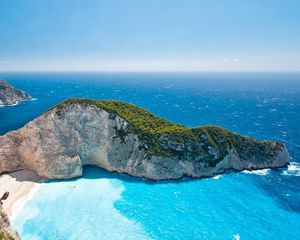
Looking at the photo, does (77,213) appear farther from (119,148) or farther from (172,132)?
(172,132)

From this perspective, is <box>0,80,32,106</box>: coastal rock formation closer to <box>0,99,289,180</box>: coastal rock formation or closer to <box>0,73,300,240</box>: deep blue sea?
<box>0,99,289,180</box>: coastal rock formation

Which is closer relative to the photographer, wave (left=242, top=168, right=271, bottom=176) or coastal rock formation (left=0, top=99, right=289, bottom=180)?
coastal rock formation (left=0, top=99, right=289, bottom=180)

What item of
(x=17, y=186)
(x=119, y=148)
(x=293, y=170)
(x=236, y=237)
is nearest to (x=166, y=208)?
(x=236, y=237)

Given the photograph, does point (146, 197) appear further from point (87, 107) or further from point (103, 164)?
point (87, 107)

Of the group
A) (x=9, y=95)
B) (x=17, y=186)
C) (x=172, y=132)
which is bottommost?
(x=17, y=186)

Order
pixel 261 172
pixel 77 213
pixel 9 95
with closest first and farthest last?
1. pixel 77 213
2. pixel 261 172
3. pixel 9 95

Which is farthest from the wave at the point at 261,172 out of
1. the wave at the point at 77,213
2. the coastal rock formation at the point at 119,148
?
the wave at the point at 77,213

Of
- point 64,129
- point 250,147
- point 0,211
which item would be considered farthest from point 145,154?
point 0,211

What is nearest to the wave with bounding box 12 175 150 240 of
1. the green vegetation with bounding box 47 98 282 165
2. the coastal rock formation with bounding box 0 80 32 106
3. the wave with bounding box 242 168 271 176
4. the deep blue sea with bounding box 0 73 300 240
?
the deep blue sea with bounding box 0 73 300 240
